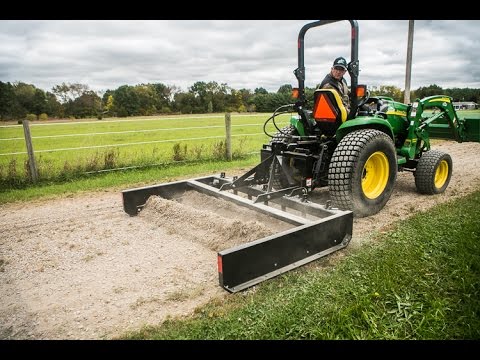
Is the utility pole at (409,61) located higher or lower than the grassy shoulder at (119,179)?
higher

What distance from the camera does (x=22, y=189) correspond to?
6762 mm

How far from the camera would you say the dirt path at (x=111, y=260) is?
2.70 metres

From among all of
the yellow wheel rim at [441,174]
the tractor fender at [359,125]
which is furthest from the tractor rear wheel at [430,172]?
the tractor fender at [359,125]

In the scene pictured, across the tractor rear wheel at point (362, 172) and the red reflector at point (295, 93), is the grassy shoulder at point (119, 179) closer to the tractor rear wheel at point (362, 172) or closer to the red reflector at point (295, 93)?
the red reflector at point (295, 93)

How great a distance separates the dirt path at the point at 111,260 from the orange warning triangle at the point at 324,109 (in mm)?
1394

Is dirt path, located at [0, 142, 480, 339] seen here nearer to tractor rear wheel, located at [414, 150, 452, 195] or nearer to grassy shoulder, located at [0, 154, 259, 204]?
tractor rear wheel, located at [414, 150, 452, 195]

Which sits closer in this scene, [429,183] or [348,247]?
[348,247]

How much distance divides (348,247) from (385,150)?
1.56m

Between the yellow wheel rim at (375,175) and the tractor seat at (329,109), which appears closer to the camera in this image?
the tractor seat at (329,109)

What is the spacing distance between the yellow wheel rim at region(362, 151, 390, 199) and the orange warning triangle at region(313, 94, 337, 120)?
77cm

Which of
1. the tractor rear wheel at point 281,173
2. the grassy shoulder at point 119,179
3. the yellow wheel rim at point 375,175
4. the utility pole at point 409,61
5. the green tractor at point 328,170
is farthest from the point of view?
the utility pole at point 409,61

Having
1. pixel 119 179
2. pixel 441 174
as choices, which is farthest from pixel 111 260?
pixel 441 174
